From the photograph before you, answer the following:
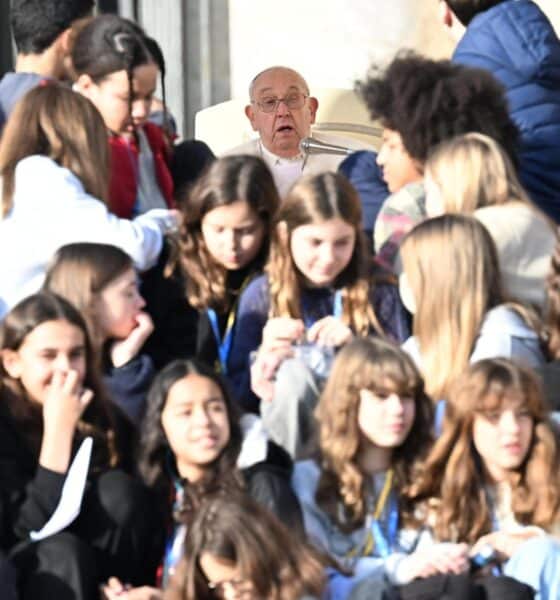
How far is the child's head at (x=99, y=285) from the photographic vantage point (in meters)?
→ 7.09

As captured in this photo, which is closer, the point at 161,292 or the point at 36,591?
the point at 36,591

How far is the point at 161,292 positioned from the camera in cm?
745

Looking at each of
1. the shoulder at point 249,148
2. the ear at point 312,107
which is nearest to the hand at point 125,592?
the shoulder at point 249,148

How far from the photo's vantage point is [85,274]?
23.2 ft

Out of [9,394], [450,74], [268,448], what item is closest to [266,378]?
[268,448]

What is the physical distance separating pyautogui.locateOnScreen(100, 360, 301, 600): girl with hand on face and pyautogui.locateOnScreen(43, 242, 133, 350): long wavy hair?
15.0 inches

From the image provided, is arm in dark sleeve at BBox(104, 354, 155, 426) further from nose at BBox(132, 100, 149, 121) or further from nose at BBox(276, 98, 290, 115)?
nose at BBox(276, 98, 290, 115)

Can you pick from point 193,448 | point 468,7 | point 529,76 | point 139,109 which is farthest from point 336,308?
point 468,7

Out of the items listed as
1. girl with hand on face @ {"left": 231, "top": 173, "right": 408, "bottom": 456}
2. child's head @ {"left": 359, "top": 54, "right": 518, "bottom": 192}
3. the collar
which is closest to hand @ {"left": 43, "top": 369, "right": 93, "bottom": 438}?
girl with hand on face @ {"left": 231, "top": 173, "right": 408, "bottom": 456}

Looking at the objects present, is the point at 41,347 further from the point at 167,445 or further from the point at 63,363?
the point at 167,445

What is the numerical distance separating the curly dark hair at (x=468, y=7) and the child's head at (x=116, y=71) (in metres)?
1.03

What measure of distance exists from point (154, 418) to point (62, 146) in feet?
3.43

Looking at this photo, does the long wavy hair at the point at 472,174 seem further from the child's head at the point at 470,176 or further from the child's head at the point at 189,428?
the child's head at the point at 189,428

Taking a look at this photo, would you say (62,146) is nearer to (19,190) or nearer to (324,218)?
(19,190)
